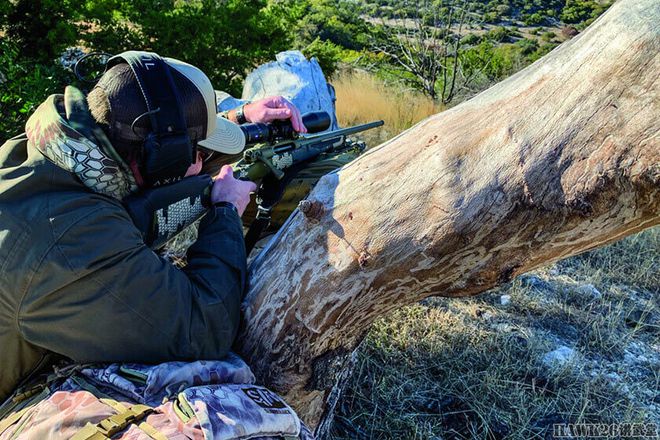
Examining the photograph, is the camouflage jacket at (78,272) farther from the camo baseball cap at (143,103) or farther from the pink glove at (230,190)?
the pink glove at (230,190)

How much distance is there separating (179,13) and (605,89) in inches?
280

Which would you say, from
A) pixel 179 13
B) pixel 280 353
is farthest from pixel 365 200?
pixel 179 13

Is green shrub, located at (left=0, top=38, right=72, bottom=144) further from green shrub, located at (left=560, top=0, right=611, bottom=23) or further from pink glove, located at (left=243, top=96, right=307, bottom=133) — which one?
green shrub, located at (left=560, top=0, right=611, bottom=23)

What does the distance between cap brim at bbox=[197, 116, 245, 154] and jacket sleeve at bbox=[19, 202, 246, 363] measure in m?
0.53

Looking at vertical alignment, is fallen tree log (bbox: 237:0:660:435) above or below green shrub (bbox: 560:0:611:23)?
above

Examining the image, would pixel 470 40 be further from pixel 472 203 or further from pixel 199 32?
pixel 472 203

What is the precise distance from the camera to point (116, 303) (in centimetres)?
155

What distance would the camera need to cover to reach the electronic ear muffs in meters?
1.65

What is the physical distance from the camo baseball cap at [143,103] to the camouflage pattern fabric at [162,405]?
0.74m

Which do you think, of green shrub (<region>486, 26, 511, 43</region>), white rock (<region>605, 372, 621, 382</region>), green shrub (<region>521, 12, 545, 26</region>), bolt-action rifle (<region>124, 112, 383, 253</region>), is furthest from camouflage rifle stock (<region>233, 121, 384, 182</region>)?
green shrub (<region>521, 12, 545, 26</region>)

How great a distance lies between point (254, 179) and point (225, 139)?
53 cm

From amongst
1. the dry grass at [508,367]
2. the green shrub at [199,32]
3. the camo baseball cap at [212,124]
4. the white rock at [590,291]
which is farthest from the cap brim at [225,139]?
the green shrub at [199,32]

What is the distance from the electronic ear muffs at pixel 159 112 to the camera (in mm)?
1646

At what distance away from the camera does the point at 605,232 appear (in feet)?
4.95
